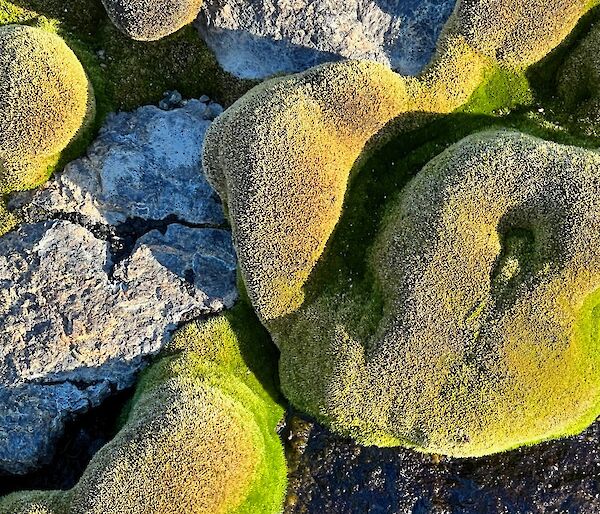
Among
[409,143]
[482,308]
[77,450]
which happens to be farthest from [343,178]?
[77,450]

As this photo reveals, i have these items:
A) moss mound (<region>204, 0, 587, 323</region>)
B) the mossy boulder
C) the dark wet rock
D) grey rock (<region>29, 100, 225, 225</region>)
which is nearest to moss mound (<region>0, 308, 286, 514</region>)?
the dark wet rock

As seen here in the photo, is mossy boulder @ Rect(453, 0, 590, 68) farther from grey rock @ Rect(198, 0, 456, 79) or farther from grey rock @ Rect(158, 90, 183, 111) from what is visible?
grey rock @ Rect(158, 90, 183, 111)

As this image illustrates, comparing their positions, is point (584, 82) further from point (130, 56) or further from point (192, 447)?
point (192, 447)

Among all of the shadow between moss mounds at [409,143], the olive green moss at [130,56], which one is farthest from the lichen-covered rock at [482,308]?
the olive green moss at [130,56]

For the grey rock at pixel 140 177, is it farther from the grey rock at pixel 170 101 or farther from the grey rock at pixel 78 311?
the grey rock at pixel 78 311

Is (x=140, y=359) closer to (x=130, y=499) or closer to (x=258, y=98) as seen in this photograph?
(x=130, y=499)

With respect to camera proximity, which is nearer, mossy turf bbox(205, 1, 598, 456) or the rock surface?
mossy turf bbox(205, 1, 598, 456)

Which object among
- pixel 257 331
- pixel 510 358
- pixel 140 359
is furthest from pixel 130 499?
pixel 510 358
